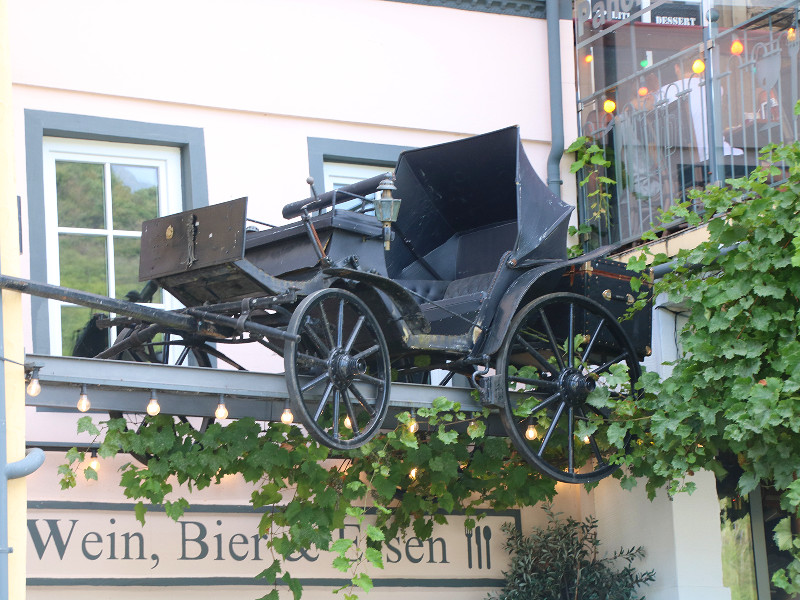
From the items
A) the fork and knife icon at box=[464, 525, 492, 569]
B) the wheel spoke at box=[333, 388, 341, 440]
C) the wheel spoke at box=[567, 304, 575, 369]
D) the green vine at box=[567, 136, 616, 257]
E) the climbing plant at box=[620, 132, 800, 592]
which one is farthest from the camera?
the green vine at box=[567, 136, 616, 257]

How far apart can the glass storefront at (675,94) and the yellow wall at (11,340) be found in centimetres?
510

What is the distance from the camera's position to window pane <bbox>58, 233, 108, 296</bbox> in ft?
27.7

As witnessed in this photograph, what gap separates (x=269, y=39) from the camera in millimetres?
9398

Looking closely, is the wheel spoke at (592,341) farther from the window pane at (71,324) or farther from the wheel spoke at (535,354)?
the window pane at (71,324)

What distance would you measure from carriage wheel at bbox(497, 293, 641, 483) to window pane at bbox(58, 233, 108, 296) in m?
2.82

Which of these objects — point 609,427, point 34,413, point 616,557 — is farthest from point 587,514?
point 34,413

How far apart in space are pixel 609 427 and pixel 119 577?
3245 millimetres

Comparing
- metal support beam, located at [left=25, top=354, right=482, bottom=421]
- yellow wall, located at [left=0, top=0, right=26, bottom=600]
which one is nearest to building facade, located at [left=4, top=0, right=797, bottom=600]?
metal support beam, located at [left=25, top=354, right=482, bottom=421]

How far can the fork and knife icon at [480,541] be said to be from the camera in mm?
9234

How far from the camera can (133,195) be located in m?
8.79

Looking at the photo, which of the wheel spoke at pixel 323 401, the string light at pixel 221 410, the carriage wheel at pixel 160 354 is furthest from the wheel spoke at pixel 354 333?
the carriage wheel at pixel 160 354

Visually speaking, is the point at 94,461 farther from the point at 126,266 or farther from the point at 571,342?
the point at 571,342

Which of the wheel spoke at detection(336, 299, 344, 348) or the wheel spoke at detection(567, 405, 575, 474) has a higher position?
the wheel spoke at detection(336, 299, 344, 348)

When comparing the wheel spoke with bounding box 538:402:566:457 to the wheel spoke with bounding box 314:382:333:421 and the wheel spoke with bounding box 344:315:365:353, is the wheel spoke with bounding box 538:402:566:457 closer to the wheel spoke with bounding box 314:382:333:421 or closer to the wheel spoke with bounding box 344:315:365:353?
the wheel spoke with bounding box 344:315:365:353
